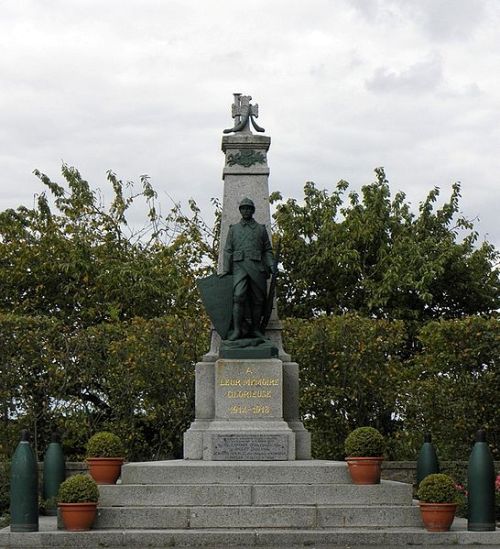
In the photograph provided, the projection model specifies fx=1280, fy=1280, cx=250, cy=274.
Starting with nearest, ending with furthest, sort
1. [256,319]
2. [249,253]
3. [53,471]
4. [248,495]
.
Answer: [248,495], [249,253], [256,319], [53,471]

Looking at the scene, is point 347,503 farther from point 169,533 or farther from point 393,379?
point 393,379

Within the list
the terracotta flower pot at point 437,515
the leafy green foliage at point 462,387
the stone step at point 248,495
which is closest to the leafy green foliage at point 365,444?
the stone step at point 248,495

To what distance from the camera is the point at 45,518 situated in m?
16.9

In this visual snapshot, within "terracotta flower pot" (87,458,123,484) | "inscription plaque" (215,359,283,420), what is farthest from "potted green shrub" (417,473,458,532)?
"terracotta flower pot" (87,458,123,484)

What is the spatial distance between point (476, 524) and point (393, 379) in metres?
8.92

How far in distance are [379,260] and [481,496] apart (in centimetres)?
1773

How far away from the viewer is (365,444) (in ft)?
Answer: 51.5

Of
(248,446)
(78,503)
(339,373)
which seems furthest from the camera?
(339,373)

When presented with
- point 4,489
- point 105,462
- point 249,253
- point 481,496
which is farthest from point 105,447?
point 481,496

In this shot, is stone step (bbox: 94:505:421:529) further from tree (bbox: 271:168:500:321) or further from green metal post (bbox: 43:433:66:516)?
tree (bbox: 271:168:500:321)

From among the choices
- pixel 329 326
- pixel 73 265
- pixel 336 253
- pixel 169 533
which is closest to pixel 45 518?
pixel 169 533

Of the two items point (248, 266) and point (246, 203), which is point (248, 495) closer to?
point (248, 266)

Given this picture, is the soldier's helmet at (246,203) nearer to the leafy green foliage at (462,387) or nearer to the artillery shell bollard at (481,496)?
the artillery shell bollard at (481,496)

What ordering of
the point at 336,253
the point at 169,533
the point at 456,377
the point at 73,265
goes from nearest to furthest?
1. the point at 169,533
2. the point at 456,377
3. the point at 73,265
4. the point at 336,253
